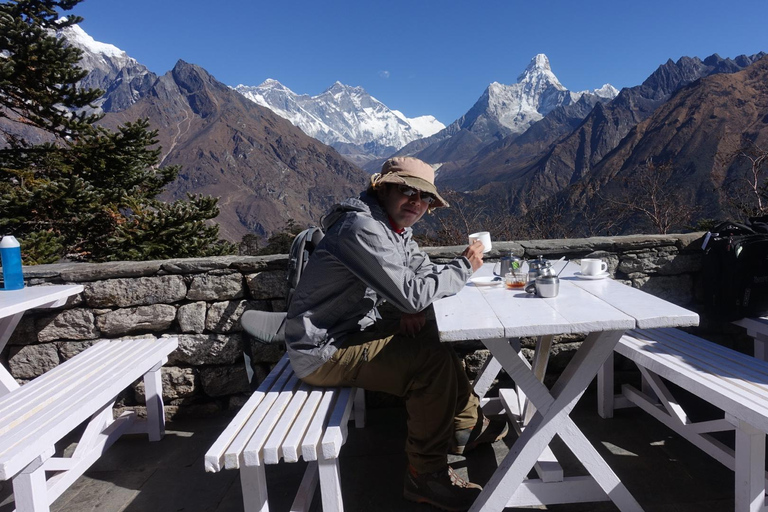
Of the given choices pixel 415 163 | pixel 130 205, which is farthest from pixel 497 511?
pixel 130 205

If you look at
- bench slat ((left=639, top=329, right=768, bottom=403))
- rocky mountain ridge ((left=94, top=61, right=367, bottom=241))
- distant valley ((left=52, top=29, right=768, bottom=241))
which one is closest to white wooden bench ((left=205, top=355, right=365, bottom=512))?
bench slat ((left=639, top=329, right=768, bottom=403))

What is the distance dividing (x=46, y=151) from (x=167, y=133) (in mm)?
181862

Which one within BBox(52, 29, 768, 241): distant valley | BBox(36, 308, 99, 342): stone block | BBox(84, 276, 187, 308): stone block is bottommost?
A: BBox(36, 308, 99, 342): stone block

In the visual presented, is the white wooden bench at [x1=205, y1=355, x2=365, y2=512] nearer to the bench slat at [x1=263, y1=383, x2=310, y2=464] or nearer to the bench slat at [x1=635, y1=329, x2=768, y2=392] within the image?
the bench slat at [x1=263, y1=383, x2=310, y2=464]

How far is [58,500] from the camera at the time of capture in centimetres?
232

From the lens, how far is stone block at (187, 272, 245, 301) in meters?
3.00

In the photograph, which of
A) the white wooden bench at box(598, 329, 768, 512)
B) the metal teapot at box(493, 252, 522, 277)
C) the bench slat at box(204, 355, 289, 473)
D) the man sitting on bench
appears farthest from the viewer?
the metal teapot at box(493, 252, 522, 277)

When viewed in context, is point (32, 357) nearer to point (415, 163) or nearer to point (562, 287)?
point (415, 163)

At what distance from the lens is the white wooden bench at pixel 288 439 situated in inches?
63.6

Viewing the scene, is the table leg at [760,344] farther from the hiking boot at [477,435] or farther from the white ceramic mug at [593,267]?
the hiking boot at [477,435]

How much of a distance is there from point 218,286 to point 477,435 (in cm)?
172

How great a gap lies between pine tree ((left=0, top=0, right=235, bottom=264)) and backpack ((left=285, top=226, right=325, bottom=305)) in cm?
495

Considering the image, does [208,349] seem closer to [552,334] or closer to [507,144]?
[552,334]

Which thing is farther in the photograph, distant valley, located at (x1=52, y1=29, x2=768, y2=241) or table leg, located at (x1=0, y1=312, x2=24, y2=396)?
distant valley, located at (x1=52, y1=29, x2=768, y2=241)
